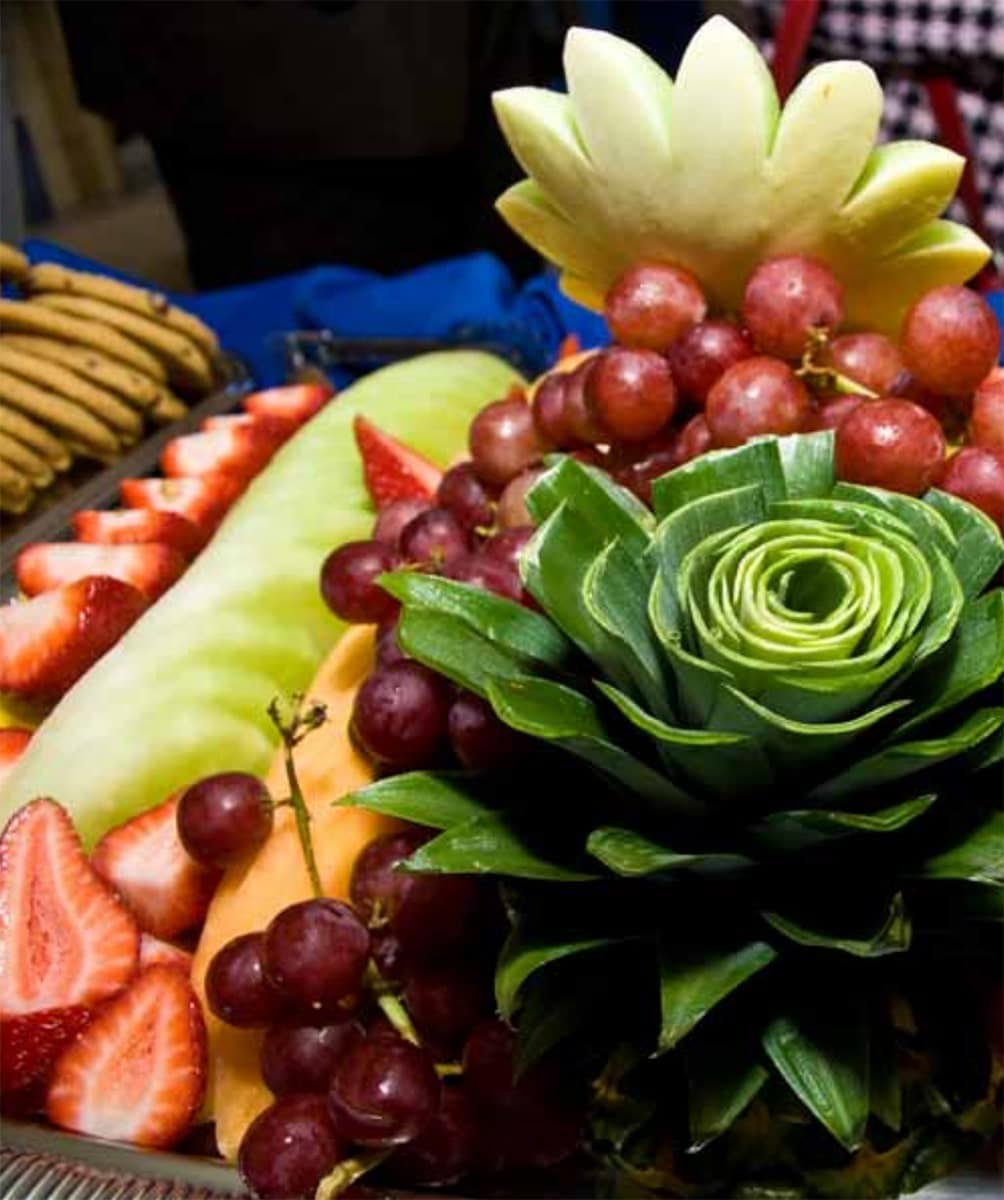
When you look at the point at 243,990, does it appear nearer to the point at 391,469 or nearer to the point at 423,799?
the point at 423,799

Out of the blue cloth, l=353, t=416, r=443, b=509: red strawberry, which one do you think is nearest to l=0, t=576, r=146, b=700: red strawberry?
l=353, t=416, r=443, b=509: red strawberry

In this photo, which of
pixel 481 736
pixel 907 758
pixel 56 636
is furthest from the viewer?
pixel 56 636

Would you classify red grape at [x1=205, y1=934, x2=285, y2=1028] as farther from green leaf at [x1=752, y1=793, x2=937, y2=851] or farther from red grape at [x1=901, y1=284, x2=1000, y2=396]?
red grape at [x1=901, y1=284, x2=1000, y2=396]

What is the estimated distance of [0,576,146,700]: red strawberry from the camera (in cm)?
78

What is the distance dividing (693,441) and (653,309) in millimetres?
76

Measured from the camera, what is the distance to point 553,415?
0.74 metres

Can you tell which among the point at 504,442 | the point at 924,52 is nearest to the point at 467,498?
the point at 504,442

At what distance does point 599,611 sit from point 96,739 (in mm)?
349

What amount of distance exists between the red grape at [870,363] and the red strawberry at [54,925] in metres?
0.44

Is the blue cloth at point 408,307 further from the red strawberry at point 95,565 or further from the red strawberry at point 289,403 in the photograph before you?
the red strawberry at point 95,565

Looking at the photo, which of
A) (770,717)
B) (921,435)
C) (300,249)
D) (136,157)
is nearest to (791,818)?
(770,717)

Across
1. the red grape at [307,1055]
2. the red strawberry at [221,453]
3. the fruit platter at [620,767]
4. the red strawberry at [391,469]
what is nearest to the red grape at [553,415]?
the fruit platter at [620,767]

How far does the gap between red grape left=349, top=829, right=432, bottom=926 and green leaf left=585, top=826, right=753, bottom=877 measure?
0.13m

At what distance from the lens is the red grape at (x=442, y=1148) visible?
58cm
